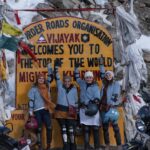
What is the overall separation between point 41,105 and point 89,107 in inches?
42.7

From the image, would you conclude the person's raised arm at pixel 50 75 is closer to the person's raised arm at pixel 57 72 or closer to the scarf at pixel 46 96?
the person's raised arm at pixel 57 72

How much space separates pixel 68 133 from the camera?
14234 mm

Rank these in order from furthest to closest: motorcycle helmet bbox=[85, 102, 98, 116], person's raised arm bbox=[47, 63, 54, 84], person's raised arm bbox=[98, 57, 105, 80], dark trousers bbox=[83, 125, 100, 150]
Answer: person's raised arm bbox=[98, 57, 105, 80] < person's raised arm bbox=[47, 63, 54, 84] < dark trousers bbox=[83, 125, 100, 150] < motorcycle helmet bbox=[85, 102, 98, 116]

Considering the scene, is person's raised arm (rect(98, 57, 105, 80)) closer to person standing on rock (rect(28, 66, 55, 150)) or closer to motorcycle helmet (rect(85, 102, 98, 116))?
motorcycle helmet (rect(85, 102, 98, 116))

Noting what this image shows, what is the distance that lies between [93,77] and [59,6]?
10.6 feet

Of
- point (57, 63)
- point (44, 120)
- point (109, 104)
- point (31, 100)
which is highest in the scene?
point (57, 63)

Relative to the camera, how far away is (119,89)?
47.2ft

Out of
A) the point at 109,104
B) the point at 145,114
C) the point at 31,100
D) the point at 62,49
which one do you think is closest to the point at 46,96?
the point at 31,100

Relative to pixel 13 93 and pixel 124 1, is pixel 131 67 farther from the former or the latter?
pixel 124 1

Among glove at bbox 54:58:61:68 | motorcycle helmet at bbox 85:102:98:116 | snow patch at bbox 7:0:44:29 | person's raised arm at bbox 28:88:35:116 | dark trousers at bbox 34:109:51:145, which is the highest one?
snow patch at bbox 7:0:44:29

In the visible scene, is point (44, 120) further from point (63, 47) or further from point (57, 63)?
point (63, 47)

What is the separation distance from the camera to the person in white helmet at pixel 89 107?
14172 mm

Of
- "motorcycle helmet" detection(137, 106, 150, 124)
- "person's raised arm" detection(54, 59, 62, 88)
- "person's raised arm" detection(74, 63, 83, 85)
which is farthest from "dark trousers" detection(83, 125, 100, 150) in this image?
"motorcycle helmet" detection(137, 106, 150, 124)

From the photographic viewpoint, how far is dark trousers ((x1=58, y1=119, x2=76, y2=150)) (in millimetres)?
14172
